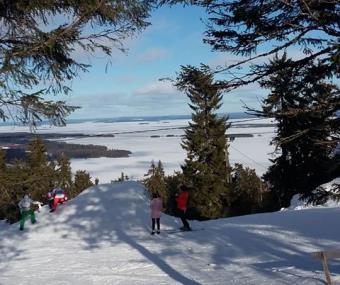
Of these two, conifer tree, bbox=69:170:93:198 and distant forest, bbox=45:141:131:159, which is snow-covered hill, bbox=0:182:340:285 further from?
distant forest, bbox=45:141:131:159

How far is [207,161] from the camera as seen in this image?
131 ft

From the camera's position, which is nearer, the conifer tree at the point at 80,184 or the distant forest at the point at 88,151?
the conifer tree at the point at 80,184

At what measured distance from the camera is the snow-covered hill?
34.6ft

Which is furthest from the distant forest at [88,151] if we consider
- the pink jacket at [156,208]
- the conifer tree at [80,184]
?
the pink jacket at [156,208]

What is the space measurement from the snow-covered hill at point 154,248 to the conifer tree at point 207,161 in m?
16.8

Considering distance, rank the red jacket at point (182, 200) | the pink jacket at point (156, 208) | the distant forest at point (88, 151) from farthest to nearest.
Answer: the distant forest at point (88, 151)
the pink jacket at point (156, 208)
the red jacket at point (182, 200)

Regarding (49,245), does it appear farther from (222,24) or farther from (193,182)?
(193,182)

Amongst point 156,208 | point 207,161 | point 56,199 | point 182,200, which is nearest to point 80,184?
point 207,161

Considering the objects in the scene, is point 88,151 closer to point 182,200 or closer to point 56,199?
point 56,199

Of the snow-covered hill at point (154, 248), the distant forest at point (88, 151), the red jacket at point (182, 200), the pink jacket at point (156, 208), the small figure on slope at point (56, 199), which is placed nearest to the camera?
the snow-covered hill at point (154, 248)

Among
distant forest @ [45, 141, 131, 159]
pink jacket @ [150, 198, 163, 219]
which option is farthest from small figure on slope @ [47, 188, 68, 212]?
distant forest @ [45, 141, 131, 159]

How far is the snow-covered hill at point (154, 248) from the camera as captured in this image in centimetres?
1055

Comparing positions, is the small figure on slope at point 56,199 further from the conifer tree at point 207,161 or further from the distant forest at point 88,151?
the distant forest at point 88,151

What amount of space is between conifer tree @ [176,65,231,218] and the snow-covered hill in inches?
660
